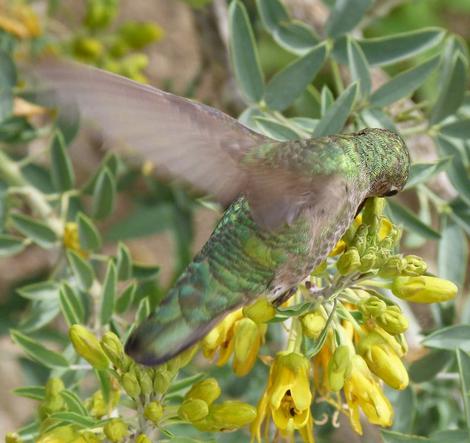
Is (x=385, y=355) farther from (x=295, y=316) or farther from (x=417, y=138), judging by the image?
(x=417, y=138)

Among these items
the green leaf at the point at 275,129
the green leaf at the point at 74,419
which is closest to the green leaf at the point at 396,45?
the green leaf at the point at 275,129

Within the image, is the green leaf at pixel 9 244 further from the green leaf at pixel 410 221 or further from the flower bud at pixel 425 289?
the flower bud at pixel 425 289

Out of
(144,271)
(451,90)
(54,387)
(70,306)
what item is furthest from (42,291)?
(451,90)

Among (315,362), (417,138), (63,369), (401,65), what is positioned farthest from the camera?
(401,65)

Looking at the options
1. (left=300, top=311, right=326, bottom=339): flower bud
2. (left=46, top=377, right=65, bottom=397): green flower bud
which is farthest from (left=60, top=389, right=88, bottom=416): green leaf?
(left=300, top=311, right=326, bottom=339): flower bud

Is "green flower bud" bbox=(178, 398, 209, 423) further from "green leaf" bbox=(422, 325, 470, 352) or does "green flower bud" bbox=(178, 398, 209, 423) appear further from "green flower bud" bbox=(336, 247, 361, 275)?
"green leaf" bbox=(422, 325, 470, 352)

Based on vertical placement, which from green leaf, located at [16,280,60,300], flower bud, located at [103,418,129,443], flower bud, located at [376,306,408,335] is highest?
flower bud, located at [376,306,408,335]

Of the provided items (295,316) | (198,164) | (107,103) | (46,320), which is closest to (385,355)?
(295,316)
